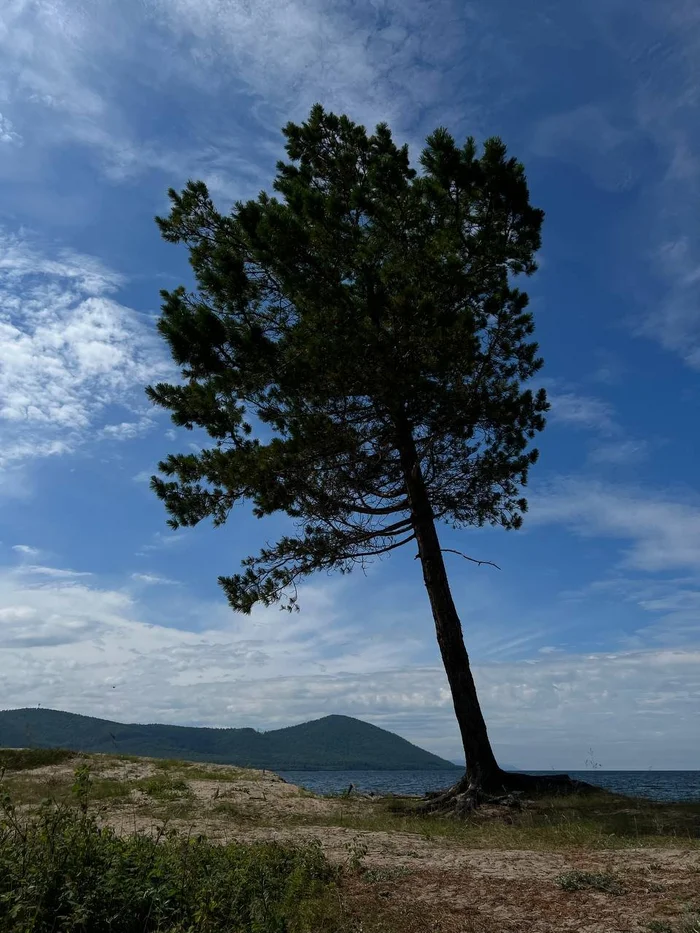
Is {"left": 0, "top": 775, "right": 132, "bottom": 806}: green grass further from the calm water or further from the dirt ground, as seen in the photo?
the calm water

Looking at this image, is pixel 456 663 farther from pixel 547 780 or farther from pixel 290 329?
pixel 290 329

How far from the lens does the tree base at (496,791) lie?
12.1 m

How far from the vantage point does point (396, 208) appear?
14.2 meters

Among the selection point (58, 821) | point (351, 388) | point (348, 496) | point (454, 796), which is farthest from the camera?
point (348, 496)

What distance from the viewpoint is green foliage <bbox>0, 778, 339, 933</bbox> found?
4.59 meters

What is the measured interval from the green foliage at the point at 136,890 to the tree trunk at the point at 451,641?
779cm

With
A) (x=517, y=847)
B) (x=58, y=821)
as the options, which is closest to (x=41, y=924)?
(x=58, y=821)

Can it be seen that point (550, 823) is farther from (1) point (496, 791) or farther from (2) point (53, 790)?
(2) point (53, 790)

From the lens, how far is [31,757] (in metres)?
17.5

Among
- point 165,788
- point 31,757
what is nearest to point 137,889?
point 165,788

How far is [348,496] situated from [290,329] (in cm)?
389

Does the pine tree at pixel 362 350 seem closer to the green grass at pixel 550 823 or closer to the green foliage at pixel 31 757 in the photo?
the green grass at pixel 550 823

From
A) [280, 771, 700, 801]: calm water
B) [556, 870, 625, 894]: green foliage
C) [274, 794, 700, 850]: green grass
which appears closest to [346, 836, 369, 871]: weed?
[274, 794, 700, 850]: green grass

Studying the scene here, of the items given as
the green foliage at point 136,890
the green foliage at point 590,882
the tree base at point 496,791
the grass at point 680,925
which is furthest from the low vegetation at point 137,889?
the tree base at point 496,791
